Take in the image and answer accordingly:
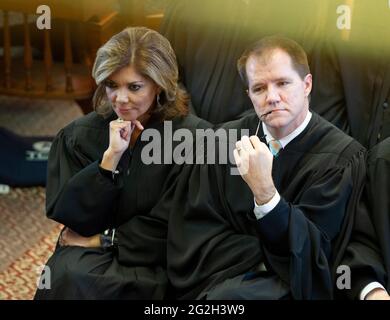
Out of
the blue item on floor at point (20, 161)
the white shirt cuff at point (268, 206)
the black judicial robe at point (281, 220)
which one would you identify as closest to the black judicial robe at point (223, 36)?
the black judicial robe at point (281, 220)

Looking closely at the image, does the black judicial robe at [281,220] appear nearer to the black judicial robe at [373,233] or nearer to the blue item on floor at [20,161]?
the black judicial robe at [373,233]

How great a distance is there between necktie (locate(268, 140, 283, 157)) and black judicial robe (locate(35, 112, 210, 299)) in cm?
38

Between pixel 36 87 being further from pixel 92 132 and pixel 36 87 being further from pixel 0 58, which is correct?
pixel 92 132

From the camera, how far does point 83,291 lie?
288 centimetres

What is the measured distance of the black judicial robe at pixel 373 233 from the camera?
268 centimetres

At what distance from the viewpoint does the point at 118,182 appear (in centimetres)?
301

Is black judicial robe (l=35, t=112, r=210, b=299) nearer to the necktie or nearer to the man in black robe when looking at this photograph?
the man in black robe

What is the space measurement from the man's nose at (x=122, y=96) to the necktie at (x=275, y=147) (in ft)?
1.74

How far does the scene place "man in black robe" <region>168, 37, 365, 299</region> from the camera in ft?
8.55

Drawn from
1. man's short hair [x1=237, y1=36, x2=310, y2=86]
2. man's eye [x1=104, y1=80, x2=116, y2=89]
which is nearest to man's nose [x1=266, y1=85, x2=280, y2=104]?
man's short hair [x1=237, y1=36, x2=310, y2=86]

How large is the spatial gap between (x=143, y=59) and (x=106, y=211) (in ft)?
1.77

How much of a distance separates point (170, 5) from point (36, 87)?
1.00 m
